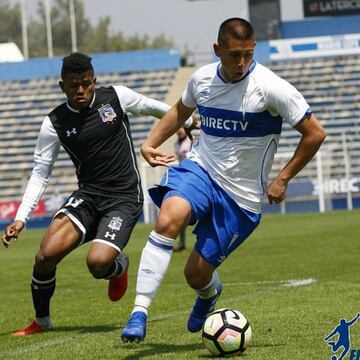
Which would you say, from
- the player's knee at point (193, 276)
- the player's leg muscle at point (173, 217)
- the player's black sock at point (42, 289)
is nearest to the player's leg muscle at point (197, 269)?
the player's knee at point (193, 276)

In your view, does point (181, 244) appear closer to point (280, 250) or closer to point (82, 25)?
point (280, 250)

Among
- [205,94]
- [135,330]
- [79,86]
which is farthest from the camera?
[79,86]

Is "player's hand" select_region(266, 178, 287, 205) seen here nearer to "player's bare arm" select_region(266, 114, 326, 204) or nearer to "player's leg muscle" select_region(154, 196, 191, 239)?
"player's bare arm" select_region(266, 114, 326, 204)

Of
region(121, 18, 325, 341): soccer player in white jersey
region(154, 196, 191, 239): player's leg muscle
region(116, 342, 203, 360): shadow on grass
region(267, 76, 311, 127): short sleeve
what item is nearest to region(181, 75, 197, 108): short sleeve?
region(121, 18, 325, 341): soccer player in white jersey

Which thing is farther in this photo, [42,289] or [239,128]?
[42,289]

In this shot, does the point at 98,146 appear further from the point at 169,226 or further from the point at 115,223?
→ the point at 169,226

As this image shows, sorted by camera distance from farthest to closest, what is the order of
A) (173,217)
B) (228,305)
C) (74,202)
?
(228,305), (74,202), (173,217)

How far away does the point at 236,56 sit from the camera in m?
6.73

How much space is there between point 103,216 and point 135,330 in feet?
7.07

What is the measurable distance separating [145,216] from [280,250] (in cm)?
1465

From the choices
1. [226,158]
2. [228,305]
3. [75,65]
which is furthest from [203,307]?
[228,305]

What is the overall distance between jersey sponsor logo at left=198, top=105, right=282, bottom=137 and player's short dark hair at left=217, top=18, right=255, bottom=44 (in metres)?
0.47

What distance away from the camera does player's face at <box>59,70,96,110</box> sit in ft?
26.7

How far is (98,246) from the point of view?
8070 millimetres
